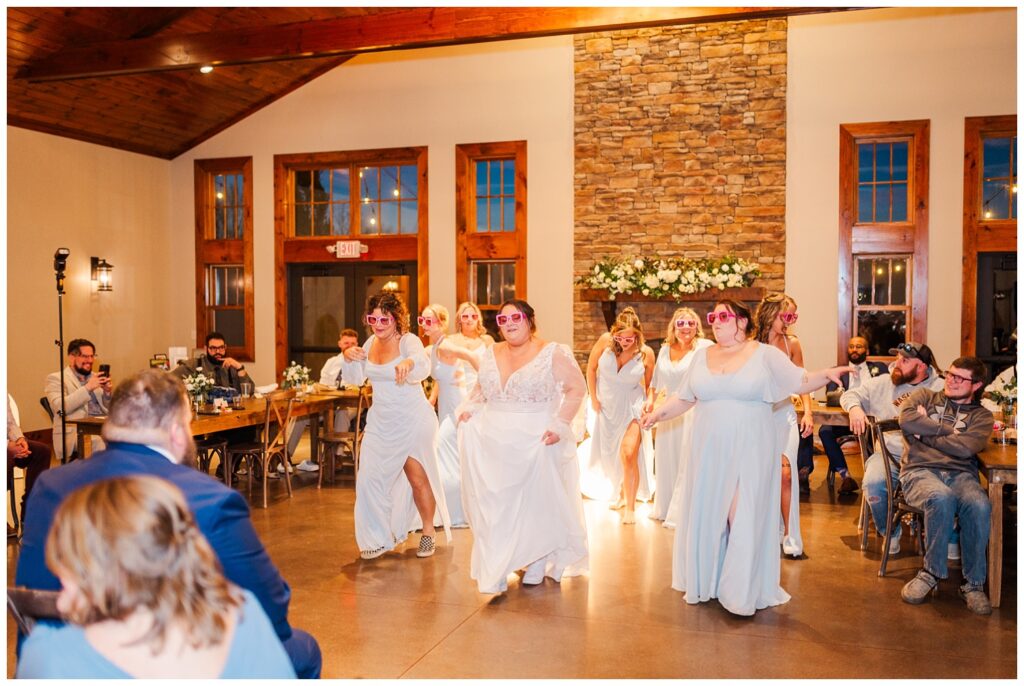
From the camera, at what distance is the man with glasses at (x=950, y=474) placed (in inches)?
187

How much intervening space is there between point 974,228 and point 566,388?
6.98 metres

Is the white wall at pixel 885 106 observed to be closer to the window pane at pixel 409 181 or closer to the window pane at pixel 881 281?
the window pane at pixel 881 281

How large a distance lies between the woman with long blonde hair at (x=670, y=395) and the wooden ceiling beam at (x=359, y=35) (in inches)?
105

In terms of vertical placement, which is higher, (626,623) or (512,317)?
(512,317)

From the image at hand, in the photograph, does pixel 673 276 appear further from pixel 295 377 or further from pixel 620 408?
pixel 295 377

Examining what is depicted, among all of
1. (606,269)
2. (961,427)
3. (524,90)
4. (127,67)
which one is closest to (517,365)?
(961,427)

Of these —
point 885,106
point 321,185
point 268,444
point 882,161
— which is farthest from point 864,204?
point 268,444

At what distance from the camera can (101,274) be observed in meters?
11.7

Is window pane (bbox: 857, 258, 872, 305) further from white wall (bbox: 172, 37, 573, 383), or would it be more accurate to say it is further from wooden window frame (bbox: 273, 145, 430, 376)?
wooden window frame (bbox: 273, 145, 430, 376)

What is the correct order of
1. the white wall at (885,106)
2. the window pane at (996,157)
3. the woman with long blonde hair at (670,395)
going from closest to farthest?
the woman with long blonde hair at (670,395), the white wall at (885,106), the window pane at (996,157)

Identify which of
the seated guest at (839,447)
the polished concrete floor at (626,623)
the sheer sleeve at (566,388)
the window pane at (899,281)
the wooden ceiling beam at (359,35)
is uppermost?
the wooden ceiling beam at (359,35)

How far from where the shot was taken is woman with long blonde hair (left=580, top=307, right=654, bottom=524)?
7199 mm

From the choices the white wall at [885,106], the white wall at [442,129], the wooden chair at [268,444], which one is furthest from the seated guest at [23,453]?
the white wall at [885,106]

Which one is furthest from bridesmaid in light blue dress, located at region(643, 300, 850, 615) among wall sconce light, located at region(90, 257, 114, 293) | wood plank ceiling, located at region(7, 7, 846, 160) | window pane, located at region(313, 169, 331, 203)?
wall sconce light, located at region(90, 257, 114, 293)
